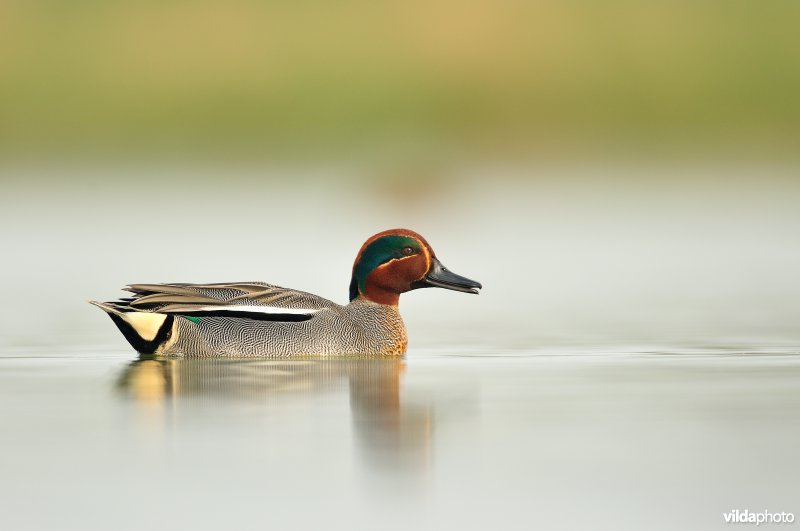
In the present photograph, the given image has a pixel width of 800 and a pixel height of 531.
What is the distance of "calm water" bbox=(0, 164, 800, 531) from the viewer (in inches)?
237

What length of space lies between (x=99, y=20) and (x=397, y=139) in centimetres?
878

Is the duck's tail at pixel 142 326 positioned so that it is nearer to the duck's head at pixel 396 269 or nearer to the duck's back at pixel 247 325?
the duck's back at pixel 247 325

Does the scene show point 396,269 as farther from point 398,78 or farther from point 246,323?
point 398,78

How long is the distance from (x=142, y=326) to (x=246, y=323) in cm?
65

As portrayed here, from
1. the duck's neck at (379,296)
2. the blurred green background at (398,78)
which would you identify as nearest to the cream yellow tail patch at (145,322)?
the duck's neck at (379,296)

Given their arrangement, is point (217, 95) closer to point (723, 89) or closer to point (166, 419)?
point (723, 89)

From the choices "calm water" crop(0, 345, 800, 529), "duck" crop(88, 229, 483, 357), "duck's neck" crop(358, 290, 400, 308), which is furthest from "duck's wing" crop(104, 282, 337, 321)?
"calm water" crop(0, 345, 800, 529)

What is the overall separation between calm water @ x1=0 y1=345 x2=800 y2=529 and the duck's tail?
26.1 inches

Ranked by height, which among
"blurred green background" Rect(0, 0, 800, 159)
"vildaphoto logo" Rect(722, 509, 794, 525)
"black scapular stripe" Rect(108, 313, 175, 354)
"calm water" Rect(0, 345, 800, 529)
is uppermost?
"blurred green background" Rect(0, 0, 800, 159)

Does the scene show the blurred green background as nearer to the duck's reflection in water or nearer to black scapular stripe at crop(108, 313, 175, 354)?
black scapular stripe at crop(108, 313, 175, 354)

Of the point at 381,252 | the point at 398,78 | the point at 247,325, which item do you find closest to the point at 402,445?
the point at 247,325

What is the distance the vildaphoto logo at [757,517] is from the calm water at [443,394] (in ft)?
0.20

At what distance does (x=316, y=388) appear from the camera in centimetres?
873

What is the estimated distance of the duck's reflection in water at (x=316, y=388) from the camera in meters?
7.07
